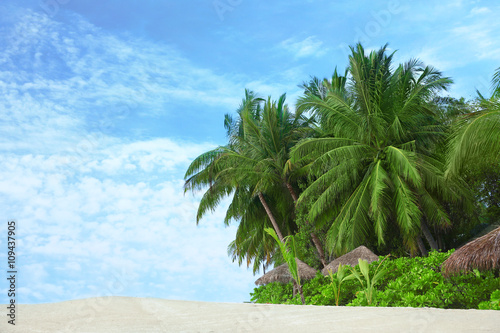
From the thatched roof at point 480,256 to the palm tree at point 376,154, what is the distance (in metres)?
4.55

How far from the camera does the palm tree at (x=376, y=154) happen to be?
14.1 m

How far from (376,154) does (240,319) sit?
12706mm

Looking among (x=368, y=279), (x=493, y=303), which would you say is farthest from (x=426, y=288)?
(x=493, y=303)

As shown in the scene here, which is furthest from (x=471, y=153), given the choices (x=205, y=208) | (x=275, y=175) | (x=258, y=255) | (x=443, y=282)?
(x=258, y=255)

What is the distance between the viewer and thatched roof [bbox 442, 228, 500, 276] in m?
8.43

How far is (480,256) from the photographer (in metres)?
8.55

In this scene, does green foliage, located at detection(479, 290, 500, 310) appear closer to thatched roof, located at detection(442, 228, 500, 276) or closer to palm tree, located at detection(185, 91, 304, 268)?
thatched roof, located at detection(442, 228, 500, 276)

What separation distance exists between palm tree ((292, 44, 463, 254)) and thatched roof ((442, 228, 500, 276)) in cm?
455

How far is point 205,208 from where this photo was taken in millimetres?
20281

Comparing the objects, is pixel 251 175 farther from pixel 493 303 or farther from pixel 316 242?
pixel 493 303

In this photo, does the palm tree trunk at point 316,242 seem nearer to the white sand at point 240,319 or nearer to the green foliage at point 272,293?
the green foliage at point 272,293

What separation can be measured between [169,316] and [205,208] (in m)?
16.8

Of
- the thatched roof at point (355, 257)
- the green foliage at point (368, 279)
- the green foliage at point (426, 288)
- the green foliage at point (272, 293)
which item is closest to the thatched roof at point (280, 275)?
the green foliage at point (272, 293)

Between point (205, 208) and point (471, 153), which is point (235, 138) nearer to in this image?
point (205, 208)
